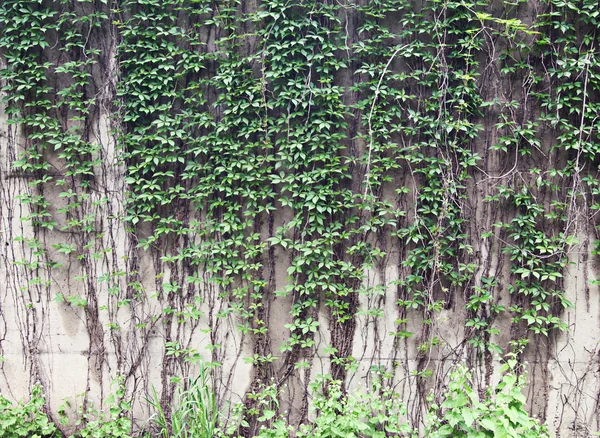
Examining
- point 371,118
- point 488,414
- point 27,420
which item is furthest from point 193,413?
point 371,118

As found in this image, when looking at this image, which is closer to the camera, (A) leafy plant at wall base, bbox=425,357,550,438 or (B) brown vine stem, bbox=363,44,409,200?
(A) leafy plant at wall base, bbox=425,357,550,438

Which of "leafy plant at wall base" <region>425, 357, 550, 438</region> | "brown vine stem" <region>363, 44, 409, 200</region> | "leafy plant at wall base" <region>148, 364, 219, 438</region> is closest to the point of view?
"leafy plant at wall base" <region>425, 357, 550, 438</region>

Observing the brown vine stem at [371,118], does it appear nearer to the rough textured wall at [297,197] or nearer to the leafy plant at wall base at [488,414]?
the rough textured wall at [297,197]

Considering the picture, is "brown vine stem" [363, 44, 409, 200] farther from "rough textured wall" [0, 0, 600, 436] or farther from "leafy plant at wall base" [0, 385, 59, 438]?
"leafy plant at wall base" [0, 385, 59, 438]

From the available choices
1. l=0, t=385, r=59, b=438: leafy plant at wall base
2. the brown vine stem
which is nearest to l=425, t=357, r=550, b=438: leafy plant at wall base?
the brown vine stem

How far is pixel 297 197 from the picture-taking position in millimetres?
3668

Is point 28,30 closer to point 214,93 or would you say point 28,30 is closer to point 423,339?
point 214,93

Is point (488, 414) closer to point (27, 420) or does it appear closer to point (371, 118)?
point (371, 118)

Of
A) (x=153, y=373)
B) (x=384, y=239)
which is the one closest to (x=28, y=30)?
(x=153, y=373)

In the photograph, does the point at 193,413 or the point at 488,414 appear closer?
the point at 488,414

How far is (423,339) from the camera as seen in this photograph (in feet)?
12.1

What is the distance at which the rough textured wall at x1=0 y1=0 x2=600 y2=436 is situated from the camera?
11.7ft

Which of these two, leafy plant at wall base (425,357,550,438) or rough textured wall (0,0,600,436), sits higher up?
rough textured wall (0,0,600,436)

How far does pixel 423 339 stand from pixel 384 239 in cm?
84
